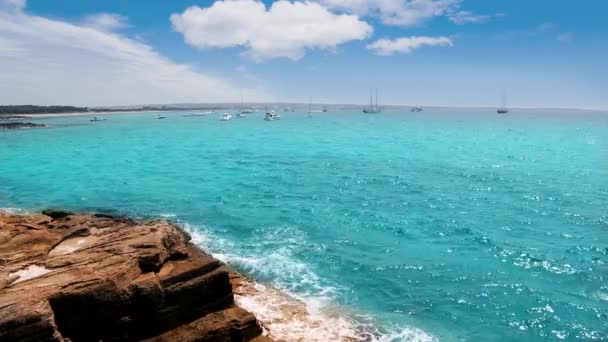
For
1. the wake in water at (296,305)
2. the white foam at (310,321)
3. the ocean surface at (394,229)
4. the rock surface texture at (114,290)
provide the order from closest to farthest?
the rock surface texture at (114,290), the white foam at (310,321), the wake in water at (296,305), the ocean surface at (394,229)

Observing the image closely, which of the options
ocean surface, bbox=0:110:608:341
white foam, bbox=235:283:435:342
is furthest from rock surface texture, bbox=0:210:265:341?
ocean surface, bbox=0:110:608:341

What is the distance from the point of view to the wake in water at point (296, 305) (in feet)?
54.8

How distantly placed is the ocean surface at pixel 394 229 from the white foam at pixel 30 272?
8.33 m

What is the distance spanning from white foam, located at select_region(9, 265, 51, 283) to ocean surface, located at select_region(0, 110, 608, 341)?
8326 mm

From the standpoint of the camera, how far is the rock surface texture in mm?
11969

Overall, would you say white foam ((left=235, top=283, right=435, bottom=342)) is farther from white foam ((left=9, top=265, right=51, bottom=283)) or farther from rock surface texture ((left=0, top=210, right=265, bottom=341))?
white foam ((left=9, top=265, right=51, bottom=283))

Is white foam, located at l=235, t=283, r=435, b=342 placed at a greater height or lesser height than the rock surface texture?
lesser

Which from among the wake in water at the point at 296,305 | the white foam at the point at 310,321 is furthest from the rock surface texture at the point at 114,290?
the wake in water at the point at 296,305

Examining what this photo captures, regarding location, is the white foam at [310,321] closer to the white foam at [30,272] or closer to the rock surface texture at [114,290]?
the rock surface texture at [114,290]

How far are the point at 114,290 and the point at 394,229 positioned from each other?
68.1 ft

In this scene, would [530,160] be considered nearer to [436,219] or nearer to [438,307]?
[436,219]

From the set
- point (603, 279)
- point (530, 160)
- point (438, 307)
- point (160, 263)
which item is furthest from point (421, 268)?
point (530, 160)

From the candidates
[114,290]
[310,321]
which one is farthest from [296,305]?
[114,290]

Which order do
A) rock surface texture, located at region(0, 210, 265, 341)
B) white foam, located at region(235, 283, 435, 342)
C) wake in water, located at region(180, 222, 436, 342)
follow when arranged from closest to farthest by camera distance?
rock surface texture, located at region(0, 210, 265, 341) → white foam, located at region(235, 283, 435, 342) → wake in water, located at region(180, 222, 436, 342)
